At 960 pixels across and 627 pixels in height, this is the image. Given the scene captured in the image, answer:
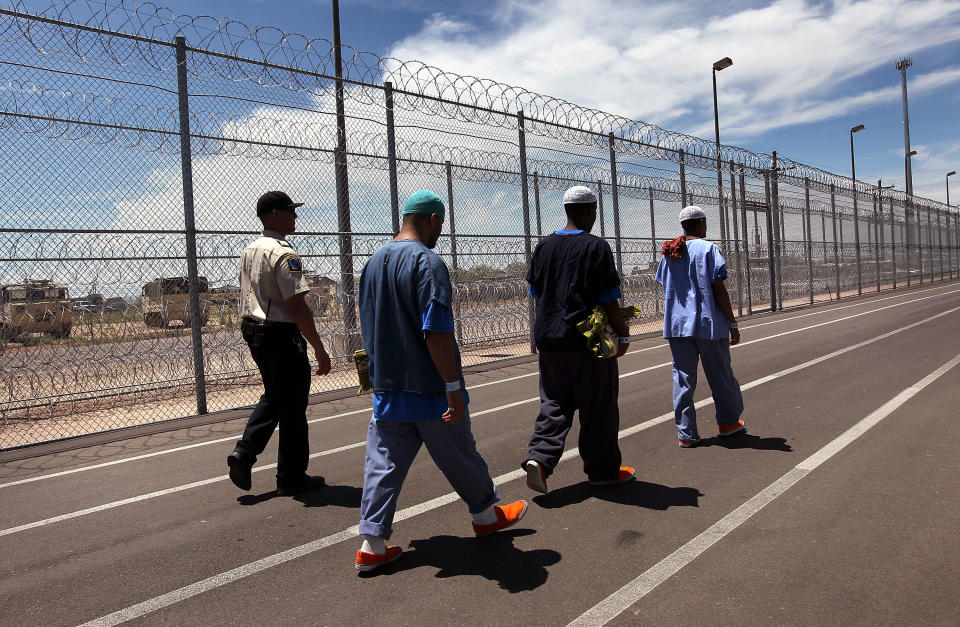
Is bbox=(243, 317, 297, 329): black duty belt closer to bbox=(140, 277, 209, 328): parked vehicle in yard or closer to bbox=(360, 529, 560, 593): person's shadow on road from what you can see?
bbox=(360, 529, 560, 593): person's shadow on road

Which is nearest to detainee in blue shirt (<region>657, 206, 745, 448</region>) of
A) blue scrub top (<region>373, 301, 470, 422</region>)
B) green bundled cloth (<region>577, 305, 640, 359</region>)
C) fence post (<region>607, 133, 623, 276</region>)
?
green bundled cloth (<region>577, 305, 640, 359</region>)

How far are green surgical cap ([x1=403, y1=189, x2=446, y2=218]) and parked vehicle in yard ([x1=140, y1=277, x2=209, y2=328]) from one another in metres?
5.54

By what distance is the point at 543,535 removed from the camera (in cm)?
380

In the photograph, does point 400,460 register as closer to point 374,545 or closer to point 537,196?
point 374,545

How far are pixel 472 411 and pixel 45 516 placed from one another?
13.2 feet

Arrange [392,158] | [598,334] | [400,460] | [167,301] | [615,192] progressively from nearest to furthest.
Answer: [400,460], [598,334], [167,301], [392,158], [615,192]

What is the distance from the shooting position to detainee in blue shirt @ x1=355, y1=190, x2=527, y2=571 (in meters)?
3.33

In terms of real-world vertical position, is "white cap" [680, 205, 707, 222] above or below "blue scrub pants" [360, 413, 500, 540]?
above

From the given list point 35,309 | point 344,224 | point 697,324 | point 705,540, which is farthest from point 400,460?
point 344,224

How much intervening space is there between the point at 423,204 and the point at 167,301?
6.06m

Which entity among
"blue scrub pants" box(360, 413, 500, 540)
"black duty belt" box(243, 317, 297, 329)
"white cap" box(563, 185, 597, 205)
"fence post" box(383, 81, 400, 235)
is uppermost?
"fence post" box(383, 81, 400, 235)

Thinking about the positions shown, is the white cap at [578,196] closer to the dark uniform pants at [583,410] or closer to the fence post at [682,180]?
the dark uniform pants at [583,410]

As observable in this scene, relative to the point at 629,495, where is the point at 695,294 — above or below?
above

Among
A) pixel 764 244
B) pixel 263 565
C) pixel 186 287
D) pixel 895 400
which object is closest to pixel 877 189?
pixel 764 244
